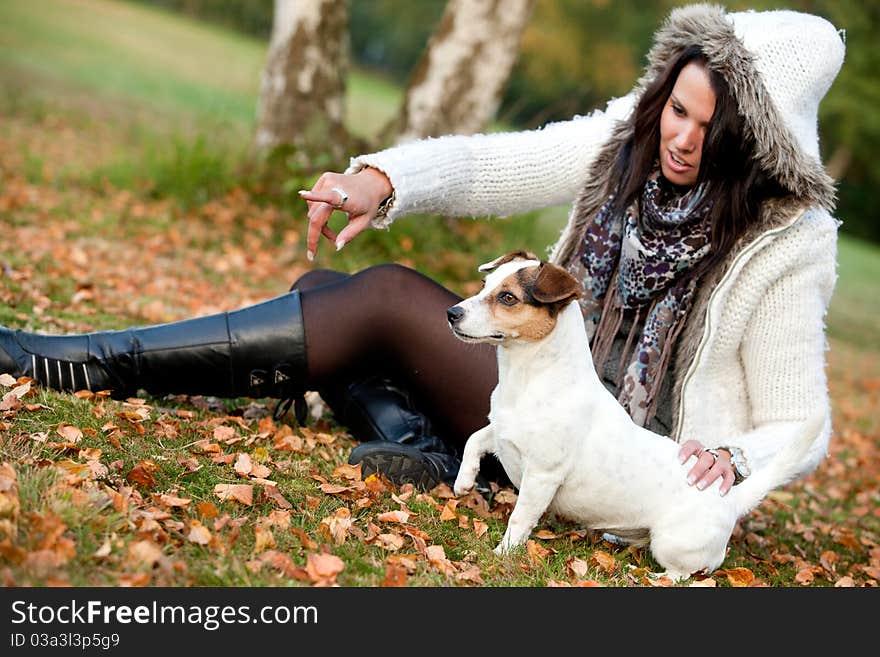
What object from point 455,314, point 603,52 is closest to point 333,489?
point 455,314

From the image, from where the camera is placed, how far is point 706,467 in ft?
9.75

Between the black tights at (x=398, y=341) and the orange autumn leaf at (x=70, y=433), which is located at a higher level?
the black tights at (x=398, y=341)

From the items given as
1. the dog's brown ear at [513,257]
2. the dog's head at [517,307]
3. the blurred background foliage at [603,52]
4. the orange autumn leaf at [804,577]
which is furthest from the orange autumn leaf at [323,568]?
the blurred background foliage at [603,52]

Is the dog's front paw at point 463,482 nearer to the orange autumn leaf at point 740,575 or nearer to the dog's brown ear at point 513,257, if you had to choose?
the dog's brown ear at point 513,257

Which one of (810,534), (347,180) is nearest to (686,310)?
(347,180)

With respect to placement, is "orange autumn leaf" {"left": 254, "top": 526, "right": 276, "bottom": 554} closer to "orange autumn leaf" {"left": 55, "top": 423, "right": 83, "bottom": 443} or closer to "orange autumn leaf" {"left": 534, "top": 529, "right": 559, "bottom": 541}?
"orange autumn leaf" {"left": 55, "top": 423, "right": 83, "bottom": 443}

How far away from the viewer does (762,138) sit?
9.93 feet

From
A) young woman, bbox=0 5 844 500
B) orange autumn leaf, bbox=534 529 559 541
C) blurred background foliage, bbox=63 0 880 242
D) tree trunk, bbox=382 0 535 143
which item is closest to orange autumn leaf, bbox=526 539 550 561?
orange autumn leaf, bbox=534 529 559 541

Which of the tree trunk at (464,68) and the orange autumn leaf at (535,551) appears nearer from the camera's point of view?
the orange autumn leaf at (535,551)

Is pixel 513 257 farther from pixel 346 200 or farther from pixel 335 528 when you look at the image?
pixel 335 528

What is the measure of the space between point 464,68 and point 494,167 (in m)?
4.16

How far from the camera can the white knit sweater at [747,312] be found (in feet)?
10.3

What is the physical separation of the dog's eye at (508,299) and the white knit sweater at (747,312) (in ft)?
2.04
